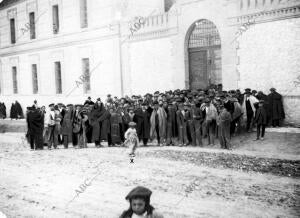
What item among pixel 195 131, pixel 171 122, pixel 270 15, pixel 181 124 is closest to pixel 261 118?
pixel 195 131

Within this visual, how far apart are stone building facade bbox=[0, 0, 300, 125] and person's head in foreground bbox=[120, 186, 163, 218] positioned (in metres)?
11.4

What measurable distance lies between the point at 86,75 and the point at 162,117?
11067mm

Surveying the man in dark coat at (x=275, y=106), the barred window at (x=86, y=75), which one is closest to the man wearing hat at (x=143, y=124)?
the man in dark coat at (x=275, y=106)

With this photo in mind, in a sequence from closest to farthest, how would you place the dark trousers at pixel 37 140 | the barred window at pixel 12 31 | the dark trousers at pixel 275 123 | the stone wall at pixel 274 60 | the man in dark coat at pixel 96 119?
the stone wall at pixel 274 60 < the dark trousers at pixel 275 123 < the dark trousers at pixel 37 140 < the man in dark coat at pixel 96 119 < the barred window at pixel 12 31

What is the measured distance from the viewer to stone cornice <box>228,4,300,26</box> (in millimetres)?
13633

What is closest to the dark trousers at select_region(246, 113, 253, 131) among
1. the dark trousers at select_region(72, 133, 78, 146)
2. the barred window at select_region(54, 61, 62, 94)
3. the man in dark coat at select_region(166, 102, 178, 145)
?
the man in dark coat at select_region(166, 102, 178, 145)

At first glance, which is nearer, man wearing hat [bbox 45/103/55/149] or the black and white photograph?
the black and white photograph

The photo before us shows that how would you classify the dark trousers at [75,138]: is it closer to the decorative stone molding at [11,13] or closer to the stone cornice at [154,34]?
the stone cornice at [154,34]

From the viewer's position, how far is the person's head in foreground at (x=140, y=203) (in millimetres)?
3371

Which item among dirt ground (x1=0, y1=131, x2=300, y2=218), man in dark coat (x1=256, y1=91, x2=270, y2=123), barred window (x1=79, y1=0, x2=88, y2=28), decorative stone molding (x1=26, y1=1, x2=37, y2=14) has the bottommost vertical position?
dirt ground (x1=0, y1=131, x2=300, y2=218)

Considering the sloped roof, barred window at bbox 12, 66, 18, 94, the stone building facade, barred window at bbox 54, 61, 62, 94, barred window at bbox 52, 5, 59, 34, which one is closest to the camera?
the stone building facade

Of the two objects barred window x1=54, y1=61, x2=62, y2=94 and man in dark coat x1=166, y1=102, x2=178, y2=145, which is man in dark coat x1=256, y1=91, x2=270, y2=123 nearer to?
man in dark coat x1=166, y1=102, x2=178, y2=145

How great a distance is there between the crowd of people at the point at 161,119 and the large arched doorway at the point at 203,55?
9.03 feet

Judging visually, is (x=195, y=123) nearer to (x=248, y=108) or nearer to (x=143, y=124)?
(x=248, y=108)
